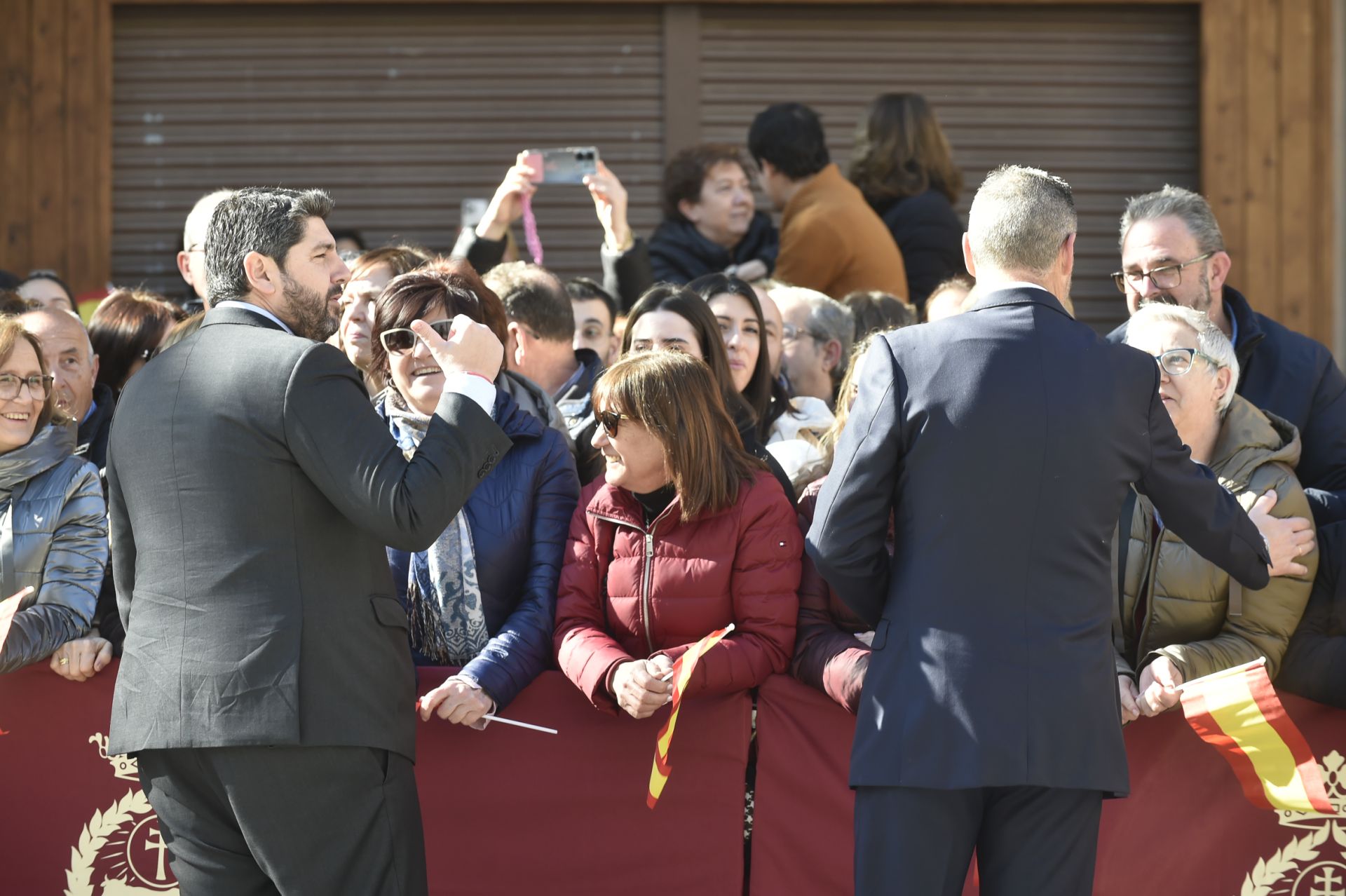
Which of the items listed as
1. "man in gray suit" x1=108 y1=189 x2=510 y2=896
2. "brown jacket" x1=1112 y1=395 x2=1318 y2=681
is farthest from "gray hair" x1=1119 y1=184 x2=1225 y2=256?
"man in gray suit" x1=108 y1=189 x2=510 y2=896

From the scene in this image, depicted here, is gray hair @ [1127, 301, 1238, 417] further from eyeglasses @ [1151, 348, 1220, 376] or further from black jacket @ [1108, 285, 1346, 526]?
black jacket @ [1108, 285, 1346, 526]

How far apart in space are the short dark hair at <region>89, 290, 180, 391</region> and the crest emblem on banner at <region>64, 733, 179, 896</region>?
5.69 ft

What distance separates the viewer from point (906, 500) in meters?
2.93

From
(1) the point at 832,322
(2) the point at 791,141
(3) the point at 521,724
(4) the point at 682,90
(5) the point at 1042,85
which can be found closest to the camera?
(3) the point at 521,724

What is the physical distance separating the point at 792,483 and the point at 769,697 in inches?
28.8

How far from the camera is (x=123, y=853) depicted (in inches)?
146

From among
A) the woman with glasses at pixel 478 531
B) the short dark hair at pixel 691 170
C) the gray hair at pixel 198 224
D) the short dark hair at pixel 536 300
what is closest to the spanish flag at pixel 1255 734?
the woman with glasses at pixel 478 531

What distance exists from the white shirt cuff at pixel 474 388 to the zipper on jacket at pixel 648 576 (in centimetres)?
62

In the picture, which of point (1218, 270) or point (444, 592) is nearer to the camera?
point (444, 592)

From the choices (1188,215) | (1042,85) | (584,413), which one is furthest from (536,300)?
(1042,85)

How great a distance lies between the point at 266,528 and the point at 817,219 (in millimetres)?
3481

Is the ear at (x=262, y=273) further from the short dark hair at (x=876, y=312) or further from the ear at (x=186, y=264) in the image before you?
the short dark hair at (x=876, y=312)

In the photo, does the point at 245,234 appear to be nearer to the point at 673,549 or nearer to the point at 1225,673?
the point at 673,549

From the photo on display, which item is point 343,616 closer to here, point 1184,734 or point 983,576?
point 983,576
